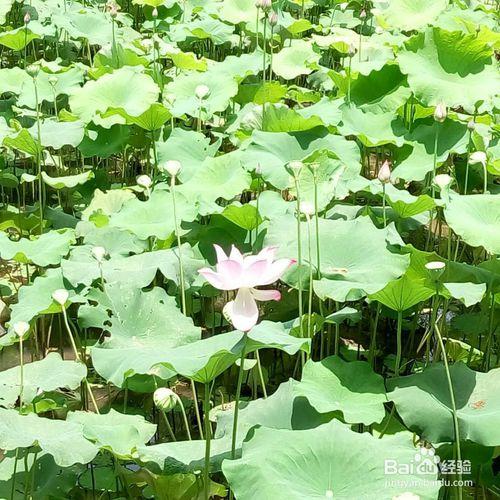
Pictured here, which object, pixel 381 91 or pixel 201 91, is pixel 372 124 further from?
pixel 201 91

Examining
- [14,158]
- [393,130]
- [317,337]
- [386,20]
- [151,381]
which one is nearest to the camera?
[151,381]

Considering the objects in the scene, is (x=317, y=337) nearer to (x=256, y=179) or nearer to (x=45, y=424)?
(x=256, y=179)

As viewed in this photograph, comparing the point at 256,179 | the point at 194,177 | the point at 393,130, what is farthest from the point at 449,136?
the point at 194,177

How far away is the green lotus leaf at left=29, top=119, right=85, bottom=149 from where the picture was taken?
125 inches

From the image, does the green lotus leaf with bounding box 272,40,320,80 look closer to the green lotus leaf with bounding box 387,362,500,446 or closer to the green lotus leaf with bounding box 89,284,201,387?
the green lotus leaf with bounding box 89,284,201,387

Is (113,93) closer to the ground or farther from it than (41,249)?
farther from it

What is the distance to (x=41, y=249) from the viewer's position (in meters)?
2.59

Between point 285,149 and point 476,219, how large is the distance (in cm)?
75

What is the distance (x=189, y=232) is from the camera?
258cm

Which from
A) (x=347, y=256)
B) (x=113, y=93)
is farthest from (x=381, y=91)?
(x=347, y=256)

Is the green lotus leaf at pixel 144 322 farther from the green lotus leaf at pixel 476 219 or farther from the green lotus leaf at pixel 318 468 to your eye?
the green lotus leaf at pixel 476 219

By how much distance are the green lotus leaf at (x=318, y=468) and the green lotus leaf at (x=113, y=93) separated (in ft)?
6.06

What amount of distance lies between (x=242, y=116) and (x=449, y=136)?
2.69ft

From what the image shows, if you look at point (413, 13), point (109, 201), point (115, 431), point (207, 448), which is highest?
point (413, 13)
